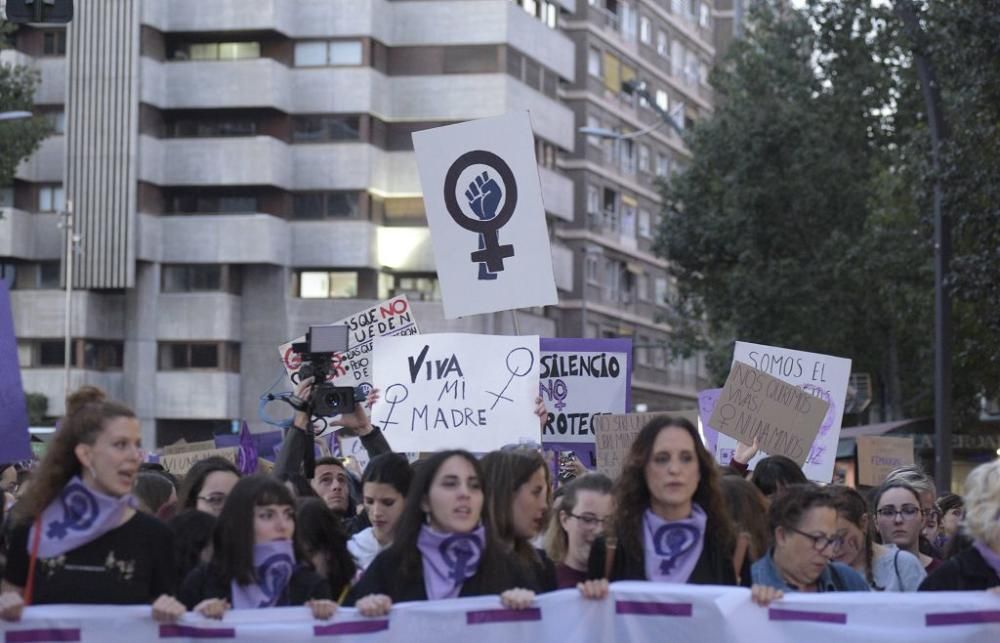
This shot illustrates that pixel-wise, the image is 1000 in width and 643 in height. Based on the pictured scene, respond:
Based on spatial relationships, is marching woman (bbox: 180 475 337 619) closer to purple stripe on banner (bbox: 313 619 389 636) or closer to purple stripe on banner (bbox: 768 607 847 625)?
purple stripe on banner (bbox: 313 619 389 636)

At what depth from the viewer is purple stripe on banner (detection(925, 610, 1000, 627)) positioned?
20.8ft

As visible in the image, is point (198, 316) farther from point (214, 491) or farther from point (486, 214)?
point (214, 491)

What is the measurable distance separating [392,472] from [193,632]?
5.08ft

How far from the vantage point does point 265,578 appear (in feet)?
21.5

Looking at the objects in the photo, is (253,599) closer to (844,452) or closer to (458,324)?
(844,452)

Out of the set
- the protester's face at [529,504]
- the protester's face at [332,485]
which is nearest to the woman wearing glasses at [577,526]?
the protester's face at [529,504]

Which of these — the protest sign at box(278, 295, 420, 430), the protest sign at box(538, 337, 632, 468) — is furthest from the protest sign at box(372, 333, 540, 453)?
the protest sign at box(278, 295, 420, 430)

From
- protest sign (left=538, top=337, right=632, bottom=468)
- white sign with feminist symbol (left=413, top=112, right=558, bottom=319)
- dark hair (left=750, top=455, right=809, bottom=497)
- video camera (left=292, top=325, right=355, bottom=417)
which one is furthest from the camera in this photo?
protest sign (left=538, top=337, right=632, bottom=468)

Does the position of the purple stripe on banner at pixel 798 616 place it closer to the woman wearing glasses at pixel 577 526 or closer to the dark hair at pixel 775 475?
the woman wearing glasses at pixel 577 526

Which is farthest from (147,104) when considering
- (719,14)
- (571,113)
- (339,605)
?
(339,605)

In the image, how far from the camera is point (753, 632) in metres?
6.45

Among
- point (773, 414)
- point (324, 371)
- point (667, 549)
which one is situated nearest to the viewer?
point (667, 549)

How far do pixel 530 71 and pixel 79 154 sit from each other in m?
13.5

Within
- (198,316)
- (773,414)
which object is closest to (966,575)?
(773,414)
